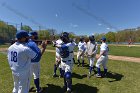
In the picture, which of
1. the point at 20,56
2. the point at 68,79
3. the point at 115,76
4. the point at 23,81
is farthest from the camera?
the point at 115,76

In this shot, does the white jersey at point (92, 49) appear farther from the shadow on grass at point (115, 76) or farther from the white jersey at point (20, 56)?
the white jersey at point (20, 56)

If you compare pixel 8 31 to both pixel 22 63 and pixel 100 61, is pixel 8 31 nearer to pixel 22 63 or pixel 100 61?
pixel 100 61

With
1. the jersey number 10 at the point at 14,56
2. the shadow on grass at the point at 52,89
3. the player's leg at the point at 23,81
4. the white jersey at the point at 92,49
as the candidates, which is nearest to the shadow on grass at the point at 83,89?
the shadow on grass at the point at 52,89

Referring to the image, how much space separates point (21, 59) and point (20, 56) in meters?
0.09

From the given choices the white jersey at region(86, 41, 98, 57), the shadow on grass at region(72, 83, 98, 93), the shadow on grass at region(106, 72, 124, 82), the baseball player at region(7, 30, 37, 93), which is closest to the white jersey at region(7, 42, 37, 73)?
the baseball player at region(7, 30, 37, 93)

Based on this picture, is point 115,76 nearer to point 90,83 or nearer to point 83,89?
point 90,83

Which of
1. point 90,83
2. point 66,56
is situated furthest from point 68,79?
point 90,83

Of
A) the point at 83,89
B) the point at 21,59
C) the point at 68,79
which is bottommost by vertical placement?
the point at 83,89

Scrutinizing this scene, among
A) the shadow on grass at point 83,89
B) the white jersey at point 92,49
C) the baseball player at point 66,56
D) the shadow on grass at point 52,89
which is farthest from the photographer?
the white jersey at point 92,49

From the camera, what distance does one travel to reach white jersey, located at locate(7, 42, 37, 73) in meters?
4.96

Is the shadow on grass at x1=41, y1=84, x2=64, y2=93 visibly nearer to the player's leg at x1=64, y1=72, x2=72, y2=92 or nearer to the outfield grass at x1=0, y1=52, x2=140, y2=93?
the outfield grass at x1=0, y1=52, x2=140, y2=93

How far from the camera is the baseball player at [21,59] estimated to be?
4.97 meters

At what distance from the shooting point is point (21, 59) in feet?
16.4

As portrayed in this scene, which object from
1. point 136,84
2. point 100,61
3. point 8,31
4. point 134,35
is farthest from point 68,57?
point 134,35
